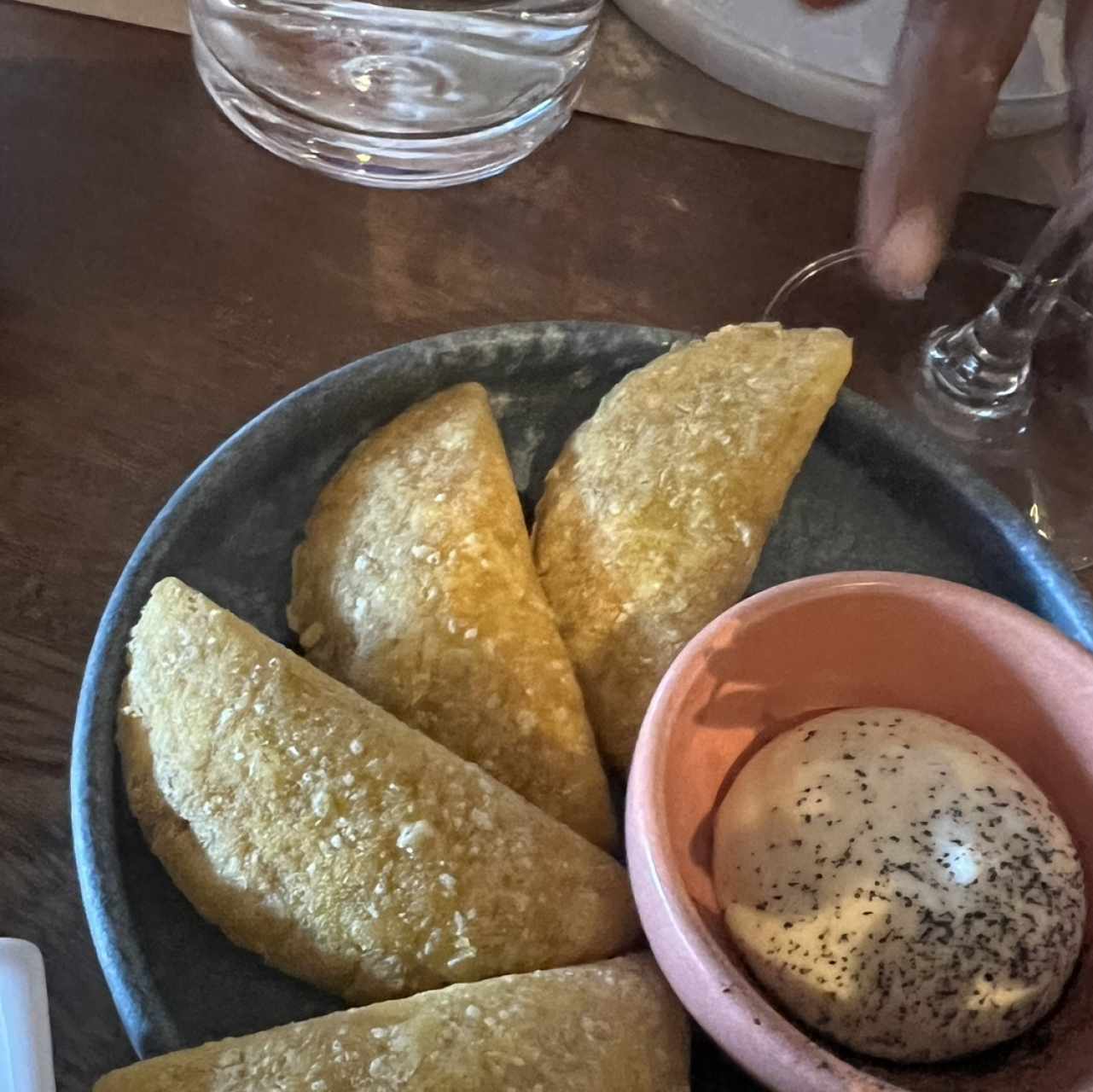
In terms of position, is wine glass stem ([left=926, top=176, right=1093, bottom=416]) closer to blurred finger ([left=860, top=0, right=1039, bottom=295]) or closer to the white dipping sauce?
blurred finger ([left=860, top=0, right=1039, bottom=295])

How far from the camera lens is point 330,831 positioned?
1.53 feet

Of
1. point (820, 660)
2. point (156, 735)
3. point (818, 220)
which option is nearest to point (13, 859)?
point (156, 735)

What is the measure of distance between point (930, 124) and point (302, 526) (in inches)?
16.0

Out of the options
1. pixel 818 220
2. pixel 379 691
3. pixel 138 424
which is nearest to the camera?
pixel 379 691

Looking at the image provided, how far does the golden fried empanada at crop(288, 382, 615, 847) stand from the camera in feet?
1.75

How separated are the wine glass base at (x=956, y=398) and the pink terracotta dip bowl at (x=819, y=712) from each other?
26 cm

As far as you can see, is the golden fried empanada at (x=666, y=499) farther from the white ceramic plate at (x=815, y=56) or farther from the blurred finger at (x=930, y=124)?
the white ceramic plate at (x=815, y=56)

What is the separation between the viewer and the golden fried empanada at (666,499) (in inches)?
22.1

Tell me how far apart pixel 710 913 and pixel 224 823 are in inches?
8.1

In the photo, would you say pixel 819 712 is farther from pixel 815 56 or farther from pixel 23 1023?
pixel 815 56

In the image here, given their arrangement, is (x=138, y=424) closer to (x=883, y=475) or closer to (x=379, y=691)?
(x=379, y=691)

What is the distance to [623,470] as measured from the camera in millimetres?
584

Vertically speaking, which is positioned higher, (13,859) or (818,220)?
(818,220)

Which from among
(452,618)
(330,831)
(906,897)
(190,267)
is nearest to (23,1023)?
(330,831)
